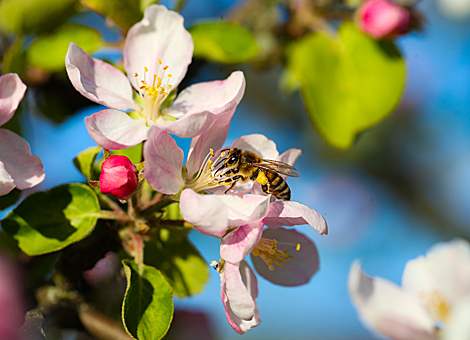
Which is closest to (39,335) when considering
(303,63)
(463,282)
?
(463,282)

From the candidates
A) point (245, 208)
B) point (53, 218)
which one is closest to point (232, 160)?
point (245, 208)

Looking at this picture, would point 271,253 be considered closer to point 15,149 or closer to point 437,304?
point 437,304

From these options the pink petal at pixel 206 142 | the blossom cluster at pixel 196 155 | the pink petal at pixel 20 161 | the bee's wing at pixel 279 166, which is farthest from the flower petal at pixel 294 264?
the pink petal at pixel 20 161

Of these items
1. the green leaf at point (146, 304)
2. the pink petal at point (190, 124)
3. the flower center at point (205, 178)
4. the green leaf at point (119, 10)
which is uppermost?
the pink petal at point (190, 124)

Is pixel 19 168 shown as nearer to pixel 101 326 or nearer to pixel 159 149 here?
pixel 159 149

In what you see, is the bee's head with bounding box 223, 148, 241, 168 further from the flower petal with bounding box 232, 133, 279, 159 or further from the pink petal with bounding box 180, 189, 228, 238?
the pink petal with bounding box 180, 189, 228, 238

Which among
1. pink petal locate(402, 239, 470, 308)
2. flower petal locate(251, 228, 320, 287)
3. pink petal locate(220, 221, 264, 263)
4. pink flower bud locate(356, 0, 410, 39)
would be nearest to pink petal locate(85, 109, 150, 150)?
pink petal locate(220, 221, 264, 263)

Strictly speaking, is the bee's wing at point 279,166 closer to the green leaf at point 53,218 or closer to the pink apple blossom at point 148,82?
the pink apple blossom at point 148,82
